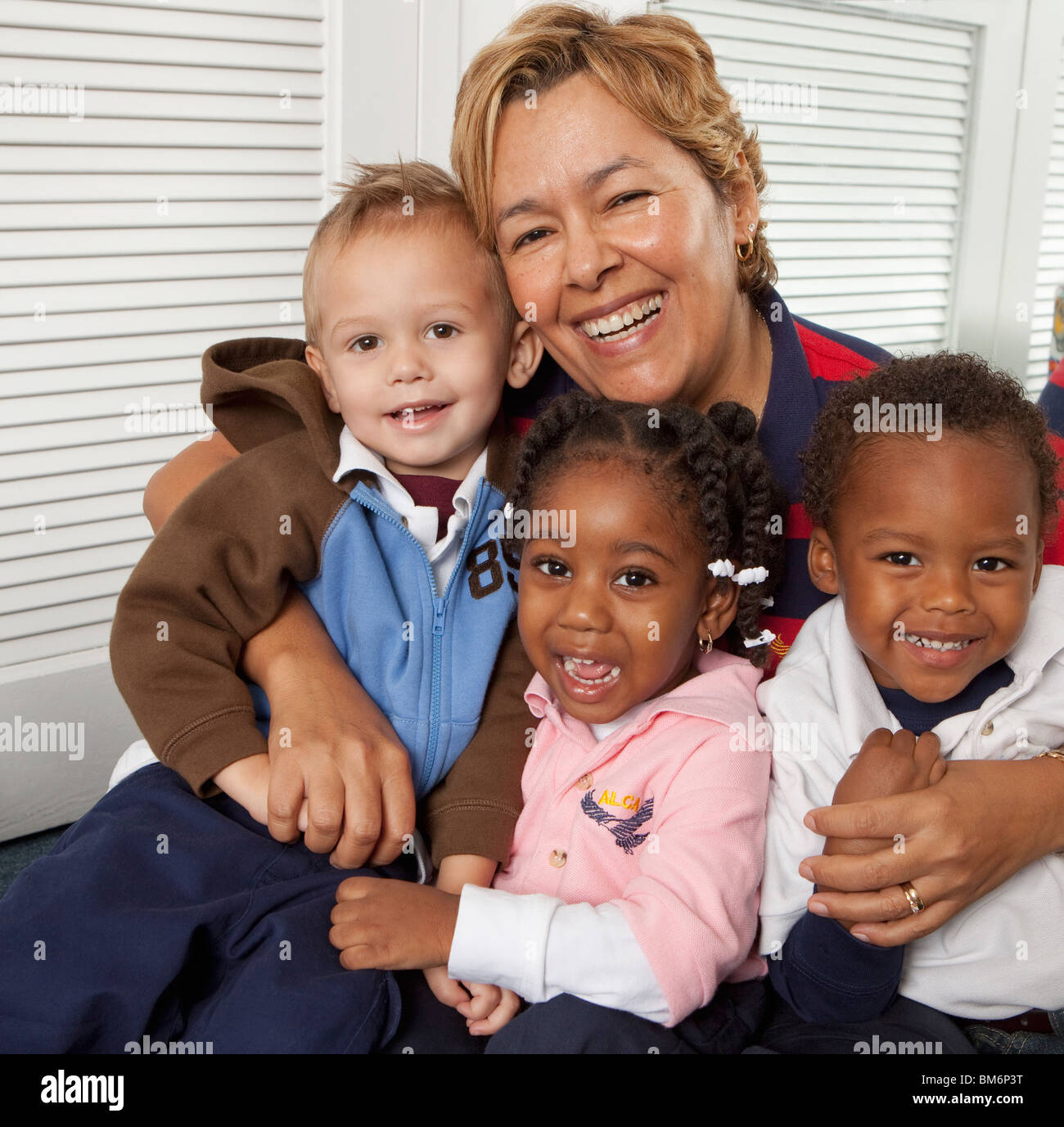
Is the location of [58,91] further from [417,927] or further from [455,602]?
[417,927]

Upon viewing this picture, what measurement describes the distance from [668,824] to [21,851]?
5.37 ft

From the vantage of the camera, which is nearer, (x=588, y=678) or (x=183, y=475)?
(x=588, y=678)

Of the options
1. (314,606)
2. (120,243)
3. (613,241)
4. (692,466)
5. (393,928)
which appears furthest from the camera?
(120,243)

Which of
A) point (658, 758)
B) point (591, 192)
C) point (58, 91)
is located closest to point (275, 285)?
point (58, 91)

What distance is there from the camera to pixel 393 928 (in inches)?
47.6

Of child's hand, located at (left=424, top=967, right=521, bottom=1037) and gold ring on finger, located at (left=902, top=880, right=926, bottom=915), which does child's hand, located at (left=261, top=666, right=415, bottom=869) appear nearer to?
child's hand, located at (left=424, top=967, right=521, bottom=1037)

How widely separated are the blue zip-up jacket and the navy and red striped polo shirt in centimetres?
22

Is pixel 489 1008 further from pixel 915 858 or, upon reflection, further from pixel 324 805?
pixel 915 858

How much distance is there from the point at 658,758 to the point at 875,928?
11.0 inches

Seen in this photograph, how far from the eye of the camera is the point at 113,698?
2.41 metres

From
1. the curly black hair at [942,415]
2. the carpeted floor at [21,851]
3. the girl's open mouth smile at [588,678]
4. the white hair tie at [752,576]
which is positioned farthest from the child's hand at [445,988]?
the carpeted floor at [21,851]

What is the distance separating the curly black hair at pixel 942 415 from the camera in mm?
1256

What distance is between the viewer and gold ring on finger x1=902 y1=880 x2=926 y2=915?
112 centimetres

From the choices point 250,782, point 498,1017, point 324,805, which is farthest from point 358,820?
point 498,1017
